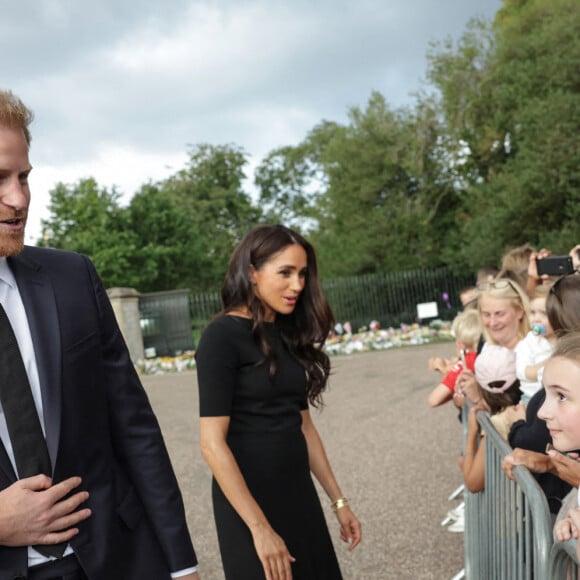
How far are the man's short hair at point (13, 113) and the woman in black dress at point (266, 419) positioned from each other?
1127mm

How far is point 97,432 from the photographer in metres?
2.09

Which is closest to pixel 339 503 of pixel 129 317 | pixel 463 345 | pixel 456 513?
pixel 463 345

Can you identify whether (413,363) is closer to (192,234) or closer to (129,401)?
(129,401)

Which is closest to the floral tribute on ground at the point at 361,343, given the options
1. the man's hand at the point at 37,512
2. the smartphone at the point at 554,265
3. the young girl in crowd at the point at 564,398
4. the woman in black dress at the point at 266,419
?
the smartphone at the point at 554,265

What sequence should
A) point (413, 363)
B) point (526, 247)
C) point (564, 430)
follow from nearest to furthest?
point (564, 430) → point (526, 247) → point (413, 363)

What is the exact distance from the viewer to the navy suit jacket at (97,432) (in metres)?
1.98

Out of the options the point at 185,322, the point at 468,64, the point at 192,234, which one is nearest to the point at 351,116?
the point at 468,64

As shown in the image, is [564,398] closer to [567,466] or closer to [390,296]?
[567,466]

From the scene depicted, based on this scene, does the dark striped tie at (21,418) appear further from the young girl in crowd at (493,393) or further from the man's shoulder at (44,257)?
the young girl in crowd at (493,393)

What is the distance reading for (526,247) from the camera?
6227 millimetres

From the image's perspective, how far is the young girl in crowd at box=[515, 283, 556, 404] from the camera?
12.9ft

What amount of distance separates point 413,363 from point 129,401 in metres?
14.7

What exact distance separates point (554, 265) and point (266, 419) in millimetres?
2219

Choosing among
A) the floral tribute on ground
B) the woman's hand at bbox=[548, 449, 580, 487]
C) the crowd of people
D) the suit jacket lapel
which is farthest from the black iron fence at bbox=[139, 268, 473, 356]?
the suit jacket lapel
